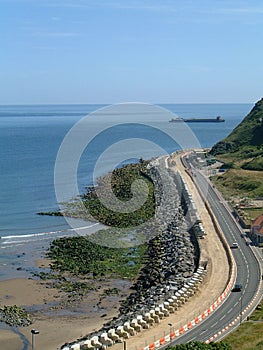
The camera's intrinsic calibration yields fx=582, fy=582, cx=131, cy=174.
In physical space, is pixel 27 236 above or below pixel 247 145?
below

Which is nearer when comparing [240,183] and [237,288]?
[237,288]

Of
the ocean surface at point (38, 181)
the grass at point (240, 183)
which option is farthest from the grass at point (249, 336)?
the grass at point (240, 183)

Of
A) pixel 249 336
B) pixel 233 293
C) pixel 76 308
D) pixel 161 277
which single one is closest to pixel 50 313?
pixel 76 308

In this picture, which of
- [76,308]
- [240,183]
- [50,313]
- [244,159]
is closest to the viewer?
[50,313]

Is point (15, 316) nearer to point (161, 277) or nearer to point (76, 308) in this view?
point (76, 308)

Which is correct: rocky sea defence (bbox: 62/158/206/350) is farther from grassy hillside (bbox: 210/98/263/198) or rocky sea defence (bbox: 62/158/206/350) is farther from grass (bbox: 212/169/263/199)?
grassy hillside (bbox: 210/98/263/198)

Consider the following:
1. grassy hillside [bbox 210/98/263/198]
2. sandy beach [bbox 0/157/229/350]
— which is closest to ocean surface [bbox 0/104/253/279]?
sandy beach [bbox 0/157/229/350]

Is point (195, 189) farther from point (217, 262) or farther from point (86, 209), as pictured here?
point (217, 262)

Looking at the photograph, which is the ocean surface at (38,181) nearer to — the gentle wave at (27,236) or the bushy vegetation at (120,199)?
the gentle wave at (27,236)
